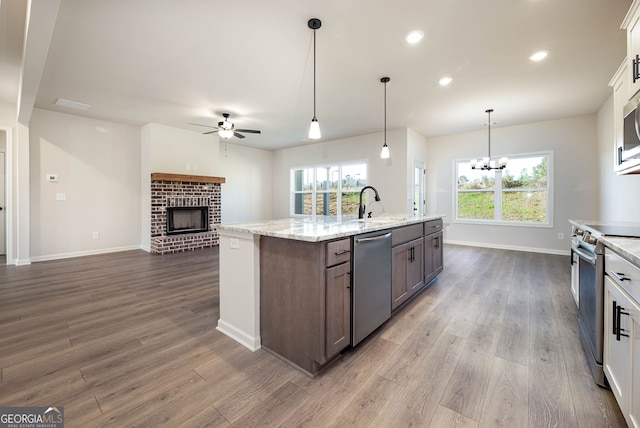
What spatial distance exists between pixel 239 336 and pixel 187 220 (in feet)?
15.5

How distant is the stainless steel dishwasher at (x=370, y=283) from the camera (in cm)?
199

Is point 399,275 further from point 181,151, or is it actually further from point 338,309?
point 181,151

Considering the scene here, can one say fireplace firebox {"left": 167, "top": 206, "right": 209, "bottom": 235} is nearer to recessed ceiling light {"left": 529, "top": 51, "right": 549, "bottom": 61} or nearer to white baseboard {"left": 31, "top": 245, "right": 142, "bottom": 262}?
white baseboard {"left": 31, "top": 245, "right": 142, "bottom": 262}

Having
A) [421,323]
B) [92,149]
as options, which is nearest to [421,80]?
[421,323]

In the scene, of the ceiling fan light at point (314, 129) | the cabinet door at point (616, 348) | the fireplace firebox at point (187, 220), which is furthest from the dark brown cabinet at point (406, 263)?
the fireplace firebox at point (187, 220)

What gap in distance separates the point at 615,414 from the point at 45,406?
3.03 m

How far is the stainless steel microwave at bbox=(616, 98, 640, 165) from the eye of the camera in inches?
74.3

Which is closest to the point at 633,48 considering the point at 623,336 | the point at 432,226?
the point at 623,336

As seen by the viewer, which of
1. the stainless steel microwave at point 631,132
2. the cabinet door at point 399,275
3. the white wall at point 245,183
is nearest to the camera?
the stainless steel microwave at point 631,132

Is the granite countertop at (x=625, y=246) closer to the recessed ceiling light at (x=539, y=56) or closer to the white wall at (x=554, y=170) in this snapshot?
the recessed ceiling light at (x=539, y=56)

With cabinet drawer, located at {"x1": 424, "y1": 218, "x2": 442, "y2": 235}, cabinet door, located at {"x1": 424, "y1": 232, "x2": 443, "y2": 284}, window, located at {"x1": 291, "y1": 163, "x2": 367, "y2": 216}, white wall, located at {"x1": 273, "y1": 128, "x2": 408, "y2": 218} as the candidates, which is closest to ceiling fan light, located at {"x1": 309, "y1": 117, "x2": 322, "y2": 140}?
cabinet drawer, located at {"x1": 424, "y1": 218, "x2": 442, "y2": 235}

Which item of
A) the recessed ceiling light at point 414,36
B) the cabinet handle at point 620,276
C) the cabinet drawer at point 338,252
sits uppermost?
the recessed ceiling light at point 414,36

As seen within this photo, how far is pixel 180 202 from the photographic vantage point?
19.6ft

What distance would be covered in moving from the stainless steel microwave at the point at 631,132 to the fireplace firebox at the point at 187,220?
6.71m
